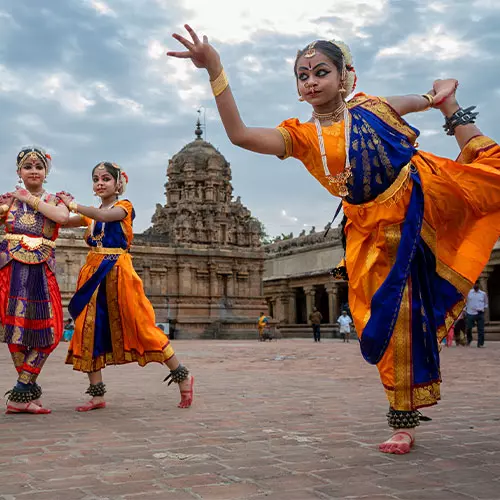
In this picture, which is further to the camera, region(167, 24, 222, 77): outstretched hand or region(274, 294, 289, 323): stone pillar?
region(274, 294, 289, 323): stone pillar

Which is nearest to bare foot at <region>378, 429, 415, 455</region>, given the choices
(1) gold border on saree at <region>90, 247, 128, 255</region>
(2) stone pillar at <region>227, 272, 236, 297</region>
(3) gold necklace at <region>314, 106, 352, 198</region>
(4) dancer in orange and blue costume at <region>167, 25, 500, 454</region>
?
(4) dancer in orange and blue costume at <region>167, 25, 500, 454</region>

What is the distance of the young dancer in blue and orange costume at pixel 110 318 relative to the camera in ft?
16.5

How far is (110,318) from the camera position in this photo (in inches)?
203

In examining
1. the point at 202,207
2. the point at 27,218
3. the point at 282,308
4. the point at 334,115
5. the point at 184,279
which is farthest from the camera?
the point at 282,308

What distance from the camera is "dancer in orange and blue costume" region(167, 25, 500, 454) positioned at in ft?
10.7

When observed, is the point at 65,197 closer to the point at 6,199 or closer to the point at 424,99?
the point at 6,199

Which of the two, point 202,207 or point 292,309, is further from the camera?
point 292,309

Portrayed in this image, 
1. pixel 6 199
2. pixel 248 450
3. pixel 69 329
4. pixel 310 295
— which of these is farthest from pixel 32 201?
pixel 310 295

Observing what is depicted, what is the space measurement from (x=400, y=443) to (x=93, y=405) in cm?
267

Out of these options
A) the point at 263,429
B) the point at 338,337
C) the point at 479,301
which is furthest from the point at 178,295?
the point at 263,429

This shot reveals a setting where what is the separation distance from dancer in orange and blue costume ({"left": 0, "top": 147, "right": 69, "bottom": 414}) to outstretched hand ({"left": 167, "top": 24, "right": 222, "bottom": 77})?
2.41 meters

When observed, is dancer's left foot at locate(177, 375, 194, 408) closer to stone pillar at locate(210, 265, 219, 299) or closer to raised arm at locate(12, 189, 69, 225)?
raised arm at locate(12, 189, 69, 225)

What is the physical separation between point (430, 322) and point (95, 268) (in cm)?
289

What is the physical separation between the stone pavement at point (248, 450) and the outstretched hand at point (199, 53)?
1820 mm
